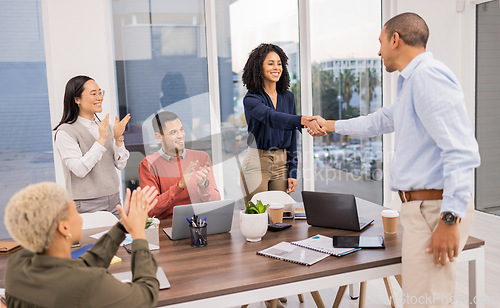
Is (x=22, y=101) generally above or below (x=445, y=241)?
above

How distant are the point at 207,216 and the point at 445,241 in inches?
39.6

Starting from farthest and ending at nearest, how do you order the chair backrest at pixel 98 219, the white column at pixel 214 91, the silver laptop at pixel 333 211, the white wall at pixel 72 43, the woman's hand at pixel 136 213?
the white column at pixel 214 91, the white wall at pixel 72 43, the chair backrest at pixel 98 219, the silver laptop at pixel 333 211, the woman's hand at pixel 136 213

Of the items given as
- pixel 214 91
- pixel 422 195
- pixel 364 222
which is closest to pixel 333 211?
pixel 364 222

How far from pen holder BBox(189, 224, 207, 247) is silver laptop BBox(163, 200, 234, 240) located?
3.5 inches

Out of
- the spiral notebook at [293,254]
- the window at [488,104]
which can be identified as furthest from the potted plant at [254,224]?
the window at [488,104]

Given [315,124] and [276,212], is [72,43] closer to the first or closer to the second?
[315,124]

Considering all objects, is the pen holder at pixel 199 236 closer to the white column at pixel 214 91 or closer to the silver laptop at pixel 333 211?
the silver laptop at pixel 333 211

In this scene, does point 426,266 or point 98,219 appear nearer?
point 426,266

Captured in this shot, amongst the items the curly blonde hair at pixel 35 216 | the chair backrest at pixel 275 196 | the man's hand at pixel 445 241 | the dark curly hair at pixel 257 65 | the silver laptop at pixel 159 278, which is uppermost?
the dark curly hair at pixel 257 65

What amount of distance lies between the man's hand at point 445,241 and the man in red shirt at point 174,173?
1334 millimetres

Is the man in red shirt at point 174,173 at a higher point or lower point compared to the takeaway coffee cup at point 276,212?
higher

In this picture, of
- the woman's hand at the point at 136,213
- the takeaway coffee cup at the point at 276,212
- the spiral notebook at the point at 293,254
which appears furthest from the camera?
the takeaway coffee cup at the point at 276,212

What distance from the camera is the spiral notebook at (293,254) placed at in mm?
1756

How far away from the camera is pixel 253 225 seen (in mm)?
1985
